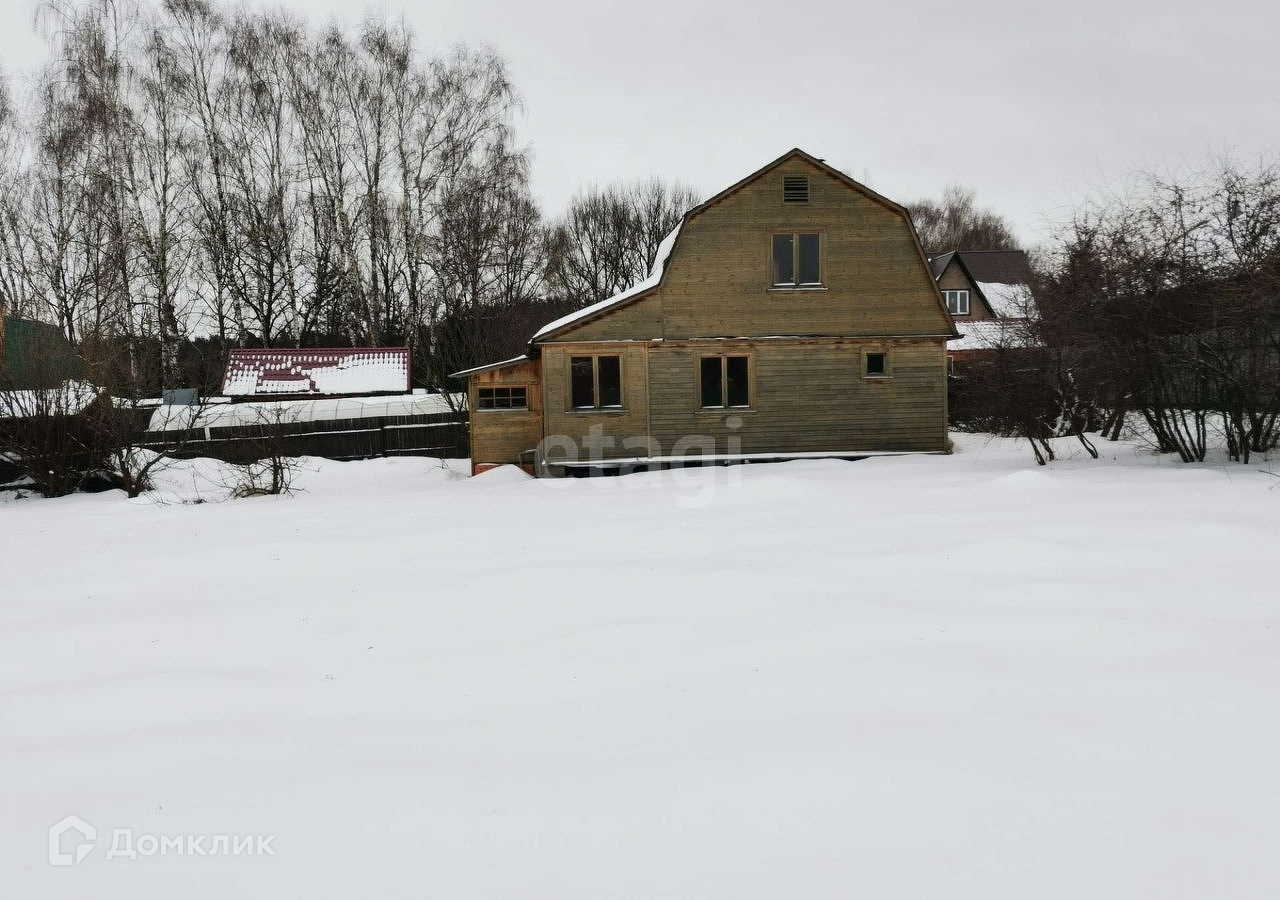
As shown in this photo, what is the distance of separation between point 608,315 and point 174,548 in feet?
32.5

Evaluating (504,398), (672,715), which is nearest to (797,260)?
(504,398)

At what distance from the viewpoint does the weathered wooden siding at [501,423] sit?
18328 millimetres

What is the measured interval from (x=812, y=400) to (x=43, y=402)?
15068 millimetres

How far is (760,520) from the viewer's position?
32.9 feet

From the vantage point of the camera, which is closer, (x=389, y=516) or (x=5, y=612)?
(x=5, y=612)

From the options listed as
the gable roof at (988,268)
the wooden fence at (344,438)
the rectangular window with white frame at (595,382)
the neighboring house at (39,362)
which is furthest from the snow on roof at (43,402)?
the gable roof at (988,268)

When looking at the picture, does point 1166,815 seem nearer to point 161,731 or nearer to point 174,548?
point 161,731

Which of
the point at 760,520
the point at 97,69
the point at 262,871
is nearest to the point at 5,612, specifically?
the point at 262,871

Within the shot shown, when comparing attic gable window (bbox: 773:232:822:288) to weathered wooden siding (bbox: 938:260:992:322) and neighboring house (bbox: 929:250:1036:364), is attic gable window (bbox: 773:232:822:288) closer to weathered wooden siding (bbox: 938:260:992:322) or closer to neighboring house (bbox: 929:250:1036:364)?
neighboring house (bbox: 929:250:1036:364)

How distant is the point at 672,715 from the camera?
424cm

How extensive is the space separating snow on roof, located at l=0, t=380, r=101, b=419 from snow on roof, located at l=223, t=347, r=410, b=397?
868 centimetres

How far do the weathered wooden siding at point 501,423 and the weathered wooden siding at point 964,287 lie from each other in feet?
Answer: 91.9

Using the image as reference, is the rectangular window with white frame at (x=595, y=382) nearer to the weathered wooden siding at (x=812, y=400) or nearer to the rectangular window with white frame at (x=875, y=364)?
the weathered wooden siding at (x=812, y=400)

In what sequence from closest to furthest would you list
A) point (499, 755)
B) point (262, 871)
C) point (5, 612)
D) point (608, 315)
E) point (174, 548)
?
point (262, 871) < point (499, 755) < point (5, 612) < point (174, 548) < point (608, 315)
